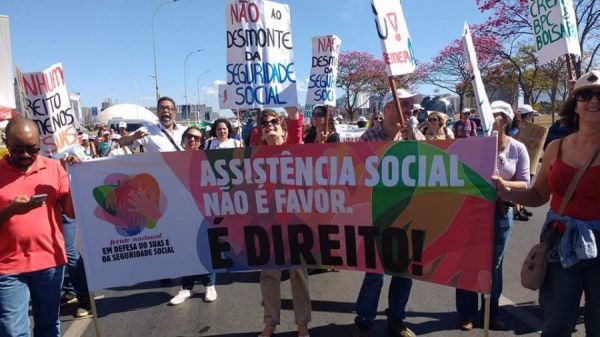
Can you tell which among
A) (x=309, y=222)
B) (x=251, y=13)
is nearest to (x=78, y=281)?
(x=309, y=222)

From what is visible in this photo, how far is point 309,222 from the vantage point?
3217 millimetres

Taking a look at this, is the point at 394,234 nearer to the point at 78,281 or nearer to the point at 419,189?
the point at 419,189

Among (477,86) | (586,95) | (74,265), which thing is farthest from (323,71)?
(586,95)

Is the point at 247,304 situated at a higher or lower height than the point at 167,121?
lower

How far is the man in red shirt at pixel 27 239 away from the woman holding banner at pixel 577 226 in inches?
122

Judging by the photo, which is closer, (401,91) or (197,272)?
(197,272)

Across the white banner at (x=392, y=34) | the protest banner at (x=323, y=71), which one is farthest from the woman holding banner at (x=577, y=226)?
the protest banner at (x=323, y=71)

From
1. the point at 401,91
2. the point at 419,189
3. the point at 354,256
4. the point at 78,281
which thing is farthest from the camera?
the point at 78,281

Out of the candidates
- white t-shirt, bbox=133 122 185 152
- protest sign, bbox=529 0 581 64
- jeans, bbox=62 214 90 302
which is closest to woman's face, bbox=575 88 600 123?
protest sign, bbox=529 0 581 64

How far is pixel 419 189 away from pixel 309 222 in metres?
0.85

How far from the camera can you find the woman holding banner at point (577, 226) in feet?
7.55

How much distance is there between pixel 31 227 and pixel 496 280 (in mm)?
3478

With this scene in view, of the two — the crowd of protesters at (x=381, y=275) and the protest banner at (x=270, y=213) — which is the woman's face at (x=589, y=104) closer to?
the crowd of protesters at (x=381, y=275)

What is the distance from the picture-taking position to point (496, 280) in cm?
347
